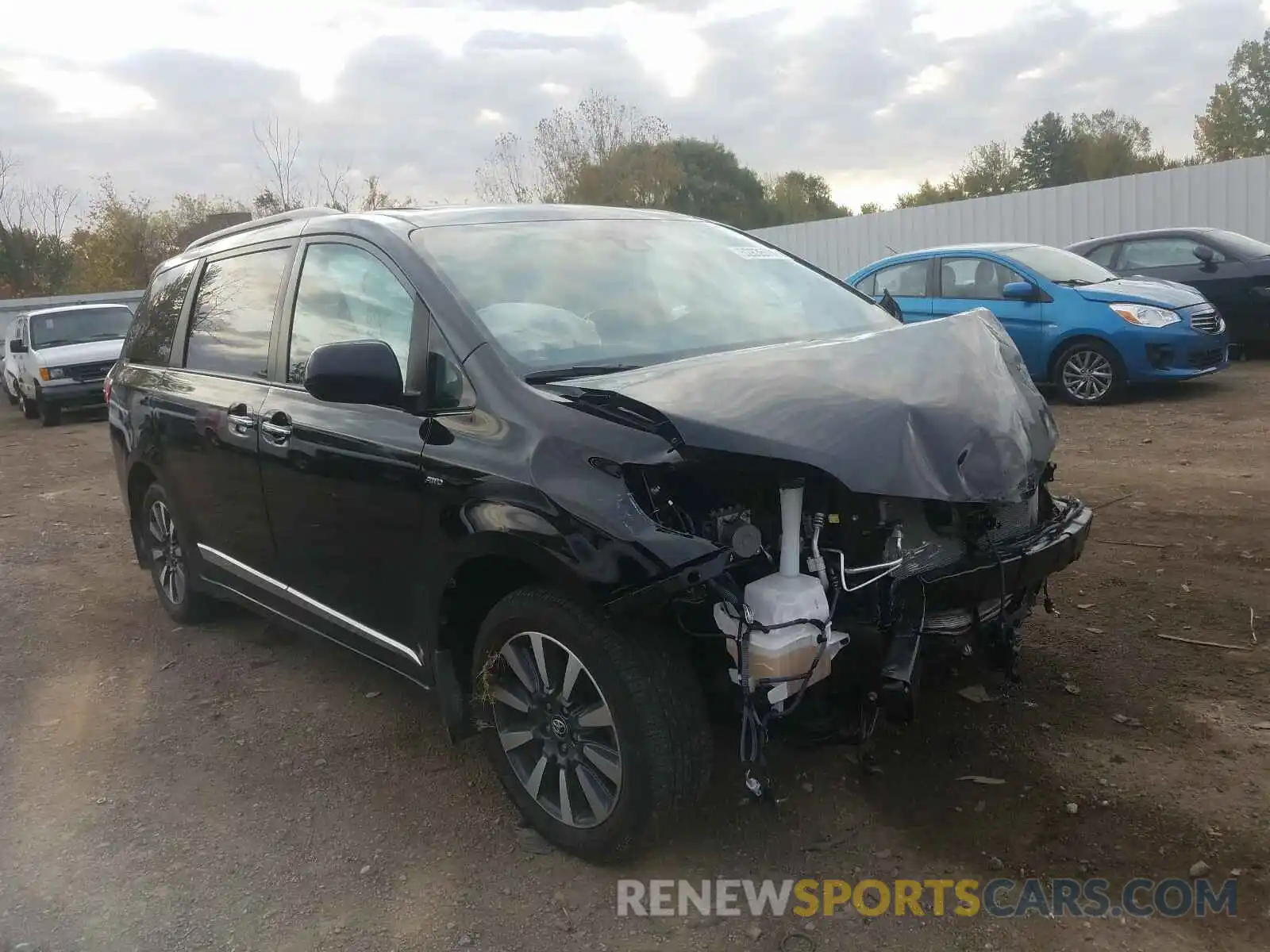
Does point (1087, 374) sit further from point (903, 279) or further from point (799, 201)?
point (799, 201)

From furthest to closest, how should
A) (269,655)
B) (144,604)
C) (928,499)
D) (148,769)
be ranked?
1. (144,604)
2. (269,655)
3. (148,769)
4. (928,499)

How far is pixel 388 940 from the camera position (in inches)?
106

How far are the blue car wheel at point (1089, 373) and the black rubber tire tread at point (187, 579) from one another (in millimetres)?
7832

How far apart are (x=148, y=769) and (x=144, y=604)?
2224mm

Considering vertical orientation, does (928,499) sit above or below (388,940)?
above

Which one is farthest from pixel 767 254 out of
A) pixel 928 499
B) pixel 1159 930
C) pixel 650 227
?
pixel 1159 930

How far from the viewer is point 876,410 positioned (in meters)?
2.61

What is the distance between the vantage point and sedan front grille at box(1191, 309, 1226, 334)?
366 inches

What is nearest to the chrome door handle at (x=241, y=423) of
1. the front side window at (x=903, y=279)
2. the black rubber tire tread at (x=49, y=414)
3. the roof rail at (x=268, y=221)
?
the roof rail at (x=268, y=221)

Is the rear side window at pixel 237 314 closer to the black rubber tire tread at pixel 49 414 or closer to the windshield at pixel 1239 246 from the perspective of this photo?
the windshield at pixel 1239 246

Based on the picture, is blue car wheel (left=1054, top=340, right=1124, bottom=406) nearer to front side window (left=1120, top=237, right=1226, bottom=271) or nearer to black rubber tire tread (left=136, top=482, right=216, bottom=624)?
front side window (left=1120, top=237, right=1226, bottom=271)

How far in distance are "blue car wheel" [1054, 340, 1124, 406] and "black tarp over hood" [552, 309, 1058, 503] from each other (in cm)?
704

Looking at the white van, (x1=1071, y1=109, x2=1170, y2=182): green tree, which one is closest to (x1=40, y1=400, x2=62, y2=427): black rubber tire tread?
the white van

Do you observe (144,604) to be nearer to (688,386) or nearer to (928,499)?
(688,386)
